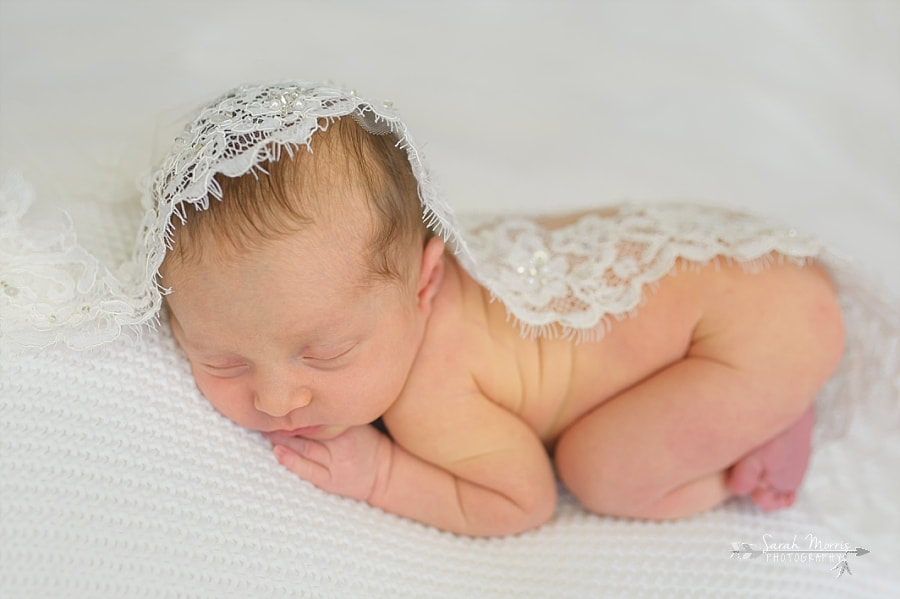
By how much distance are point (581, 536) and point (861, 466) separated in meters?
0.58

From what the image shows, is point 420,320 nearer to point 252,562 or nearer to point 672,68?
point 252,562

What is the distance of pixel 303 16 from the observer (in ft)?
7.24

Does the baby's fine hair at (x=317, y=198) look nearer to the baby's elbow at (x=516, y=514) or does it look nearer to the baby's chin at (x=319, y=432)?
the baby's chin at (x=319, y=432)

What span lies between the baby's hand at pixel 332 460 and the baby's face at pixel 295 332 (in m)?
0.05

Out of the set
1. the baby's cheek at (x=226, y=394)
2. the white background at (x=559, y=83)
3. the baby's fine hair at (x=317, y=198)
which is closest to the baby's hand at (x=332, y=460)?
the baby's cheek at (x=226, y=394)

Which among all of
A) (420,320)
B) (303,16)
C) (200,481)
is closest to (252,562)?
(200,481)

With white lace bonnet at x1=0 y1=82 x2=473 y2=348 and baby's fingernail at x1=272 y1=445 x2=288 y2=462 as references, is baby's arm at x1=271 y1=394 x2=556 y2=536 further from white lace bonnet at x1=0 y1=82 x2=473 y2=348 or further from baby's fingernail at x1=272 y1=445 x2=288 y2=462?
white lace bonnet at x1=0 y1=82 x2=473 y2=348

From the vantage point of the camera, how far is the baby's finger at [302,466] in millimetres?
1472

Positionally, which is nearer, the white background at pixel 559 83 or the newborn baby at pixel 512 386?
the newborn baby at pixel 512 386

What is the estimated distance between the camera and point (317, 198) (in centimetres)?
124

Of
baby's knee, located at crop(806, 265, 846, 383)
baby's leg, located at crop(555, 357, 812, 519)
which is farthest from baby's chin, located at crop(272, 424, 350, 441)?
baby's knee, located at crop(806, 265, 846, 383)

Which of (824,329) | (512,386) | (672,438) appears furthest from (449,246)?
(824,329)

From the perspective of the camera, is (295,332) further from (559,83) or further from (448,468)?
(559,83)

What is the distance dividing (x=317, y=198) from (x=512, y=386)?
56cm
